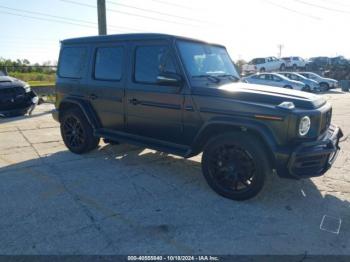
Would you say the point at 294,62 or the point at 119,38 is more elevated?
the point at 119,38

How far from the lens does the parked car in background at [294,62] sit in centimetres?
3350

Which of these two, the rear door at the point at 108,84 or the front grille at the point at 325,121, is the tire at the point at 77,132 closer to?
the rear door at the point at 108,84

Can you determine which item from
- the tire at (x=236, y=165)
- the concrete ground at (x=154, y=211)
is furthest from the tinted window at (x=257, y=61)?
the tire at (x=236, y=165)

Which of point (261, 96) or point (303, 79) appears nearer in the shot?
point (261, 96)

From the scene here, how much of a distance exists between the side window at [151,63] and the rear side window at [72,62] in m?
1.34

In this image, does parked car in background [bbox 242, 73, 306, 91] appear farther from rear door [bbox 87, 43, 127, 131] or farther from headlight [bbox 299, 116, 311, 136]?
headlight [bbox 299, 116, 311, 136]

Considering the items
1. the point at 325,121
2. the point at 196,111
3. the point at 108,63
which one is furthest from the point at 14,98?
the point at 325,121

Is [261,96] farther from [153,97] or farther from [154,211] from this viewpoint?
[154,211]

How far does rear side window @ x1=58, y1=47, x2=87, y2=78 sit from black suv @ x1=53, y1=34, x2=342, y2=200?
0.02m

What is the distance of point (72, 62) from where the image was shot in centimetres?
589

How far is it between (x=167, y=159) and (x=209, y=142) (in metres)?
1.74

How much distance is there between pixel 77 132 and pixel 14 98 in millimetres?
5669

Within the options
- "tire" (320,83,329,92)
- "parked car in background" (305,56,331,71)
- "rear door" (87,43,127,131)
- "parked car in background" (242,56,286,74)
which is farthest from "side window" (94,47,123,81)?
"parked car in background" (305,56,331,71)

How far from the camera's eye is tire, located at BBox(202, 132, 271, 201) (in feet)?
12.3
